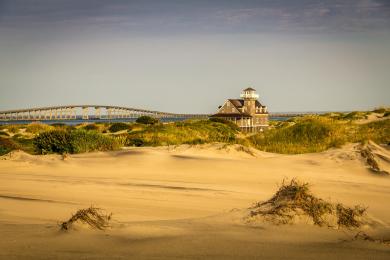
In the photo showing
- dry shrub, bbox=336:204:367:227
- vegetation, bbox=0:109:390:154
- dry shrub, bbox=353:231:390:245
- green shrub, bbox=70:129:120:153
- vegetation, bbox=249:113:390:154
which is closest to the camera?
dry shrub, bbox=353:231:390:245

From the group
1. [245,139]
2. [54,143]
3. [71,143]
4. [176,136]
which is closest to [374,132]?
[245,139]

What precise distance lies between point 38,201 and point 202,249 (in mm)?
4620

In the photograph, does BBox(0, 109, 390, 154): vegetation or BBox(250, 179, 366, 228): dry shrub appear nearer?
BBox(250, 179, 366, 228): dry shrub

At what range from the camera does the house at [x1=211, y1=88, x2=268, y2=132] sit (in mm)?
90312

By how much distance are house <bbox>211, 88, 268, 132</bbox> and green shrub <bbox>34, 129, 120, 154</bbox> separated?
69158 millimetres

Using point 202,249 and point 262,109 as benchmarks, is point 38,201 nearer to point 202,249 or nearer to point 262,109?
point 202,249

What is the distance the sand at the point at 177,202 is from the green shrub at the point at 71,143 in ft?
9.20

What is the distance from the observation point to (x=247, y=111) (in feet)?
312

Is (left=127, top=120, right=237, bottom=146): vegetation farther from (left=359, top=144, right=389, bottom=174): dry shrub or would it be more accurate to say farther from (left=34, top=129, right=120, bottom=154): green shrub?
(left=359, top=144, right=389, bottom=174): dry shrub

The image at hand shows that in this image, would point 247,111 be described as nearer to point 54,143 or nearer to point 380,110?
point 380,110

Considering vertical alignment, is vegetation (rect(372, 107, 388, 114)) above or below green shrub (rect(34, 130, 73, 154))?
above

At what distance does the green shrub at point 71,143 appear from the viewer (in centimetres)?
1920

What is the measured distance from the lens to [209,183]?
39.8 feet

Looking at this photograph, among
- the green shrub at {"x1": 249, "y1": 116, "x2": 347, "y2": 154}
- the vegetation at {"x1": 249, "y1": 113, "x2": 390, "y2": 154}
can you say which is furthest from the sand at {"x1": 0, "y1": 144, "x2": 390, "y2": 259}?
the vegetation at {"x1": 249, "y1": 113, "x2": 390, "y2": 154}
